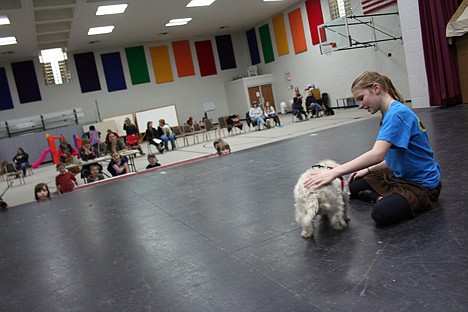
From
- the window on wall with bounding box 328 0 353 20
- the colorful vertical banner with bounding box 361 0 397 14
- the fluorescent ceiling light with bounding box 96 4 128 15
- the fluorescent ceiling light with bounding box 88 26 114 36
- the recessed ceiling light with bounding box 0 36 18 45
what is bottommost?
the colorful vertical banner with bounding box 361 0 397 14

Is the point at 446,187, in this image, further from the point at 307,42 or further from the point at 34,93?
the point at 34,93

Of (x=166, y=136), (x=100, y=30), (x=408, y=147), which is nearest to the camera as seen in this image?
(x=408, y=147)

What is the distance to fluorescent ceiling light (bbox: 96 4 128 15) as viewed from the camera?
14073 millimetres

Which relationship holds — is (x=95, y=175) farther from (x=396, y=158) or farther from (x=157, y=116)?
(x=157, y=116)

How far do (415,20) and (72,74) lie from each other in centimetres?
1711

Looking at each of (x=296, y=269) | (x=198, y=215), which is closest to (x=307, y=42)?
(x=198, y=215)

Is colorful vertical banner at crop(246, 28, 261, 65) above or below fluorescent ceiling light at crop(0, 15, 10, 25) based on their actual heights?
below

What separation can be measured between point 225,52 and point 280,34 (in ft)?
14.0

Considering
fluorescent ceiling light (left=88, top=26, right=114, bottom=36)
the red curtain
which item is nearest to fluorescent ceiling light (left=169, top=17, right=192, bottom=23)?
fluorescent ceiling light (left=88, top=26, right=114, bottom=36)

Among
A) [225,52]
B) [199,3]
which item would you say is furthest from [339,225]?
[225,52]

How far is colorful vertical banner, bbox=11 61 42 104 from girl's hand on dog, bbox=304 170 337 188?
20.8 m

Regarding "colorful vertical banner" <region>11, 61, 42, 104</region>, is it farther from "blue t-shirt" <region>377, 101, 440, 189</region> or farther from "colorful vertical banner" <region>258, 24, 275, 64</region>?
"blue t-shirt" <region>377, 101, 440, 189</region>

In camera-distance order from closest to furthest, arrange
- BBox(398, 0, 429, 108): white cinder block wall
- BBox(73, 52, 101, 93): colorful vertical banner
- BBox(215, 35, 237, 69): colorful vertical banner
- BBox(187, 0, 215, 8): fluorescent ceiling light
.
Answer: BBox(398, 0, 429, 108): white cinder block wall, BBox(187, 0, 215, 8): fluorescent ceiling light, BBox(73, 52, 101, 93): colorful vertical banner, BBox(215, 35, 237, 69): colorful vertical banner

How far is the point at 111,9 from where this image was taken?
570 inches
